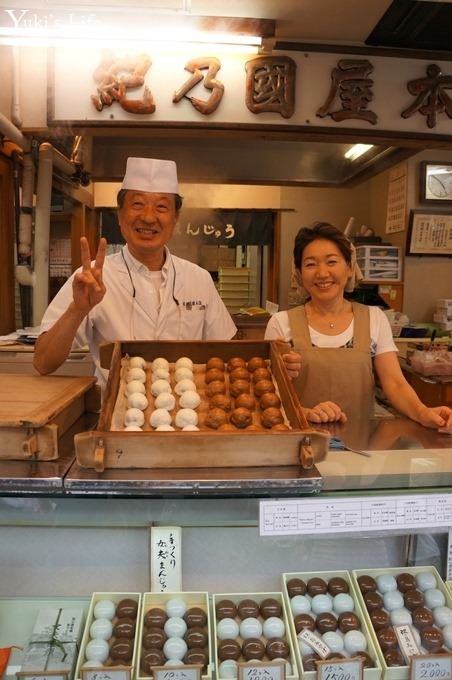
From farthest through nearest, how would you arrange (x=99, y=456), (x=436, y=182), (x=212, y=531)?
(x=436, y=182) → (x=212, y=531) → (x=99, y=456)

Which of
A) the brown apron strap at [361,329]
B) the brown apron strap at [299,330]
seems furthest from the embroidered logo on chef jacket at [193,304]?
the brown apron strap at [361,329]

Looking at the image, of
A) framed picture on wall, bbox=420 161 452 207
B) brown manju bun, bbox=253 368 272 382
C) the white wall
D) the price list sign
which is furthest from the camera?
the white wall

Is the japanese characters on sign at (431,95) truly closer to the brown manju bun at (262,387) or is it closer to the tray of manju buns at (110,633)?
the brown manju bun at (262,387)

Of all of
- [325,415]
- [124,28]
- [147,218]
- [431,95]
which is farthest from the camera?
[431,95]

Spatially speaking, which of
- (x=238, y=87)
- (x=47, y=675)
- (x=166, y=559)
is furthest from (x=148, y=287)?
(x=238, y=87)

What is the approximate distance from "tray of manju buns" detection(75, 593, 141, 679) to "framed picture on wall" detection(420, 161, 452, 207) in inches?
223

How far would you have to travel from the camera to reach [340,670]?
1073mm

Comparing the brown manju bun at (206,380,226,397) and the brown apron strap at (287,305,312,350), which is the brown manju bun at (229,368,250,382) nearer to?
the brown manju bun at (206,380,226,397)

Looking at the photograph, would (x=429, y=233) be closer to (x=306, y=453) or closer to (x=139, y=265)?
(x=139, y=265)

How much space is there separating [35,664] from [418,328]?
504 centimetres

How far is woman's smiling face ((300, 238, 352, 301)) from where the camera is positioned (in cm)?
213

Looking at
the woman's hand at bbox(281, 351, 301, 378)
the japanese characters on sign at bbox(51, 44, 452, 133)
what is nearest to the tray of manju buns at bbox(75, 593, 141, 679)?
the woman's hand at bbox(281, 351, 301, 378)

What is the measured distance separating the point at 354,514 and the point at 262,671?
0.34 m

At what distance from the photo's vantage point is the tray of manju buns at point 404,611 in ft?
3.70
